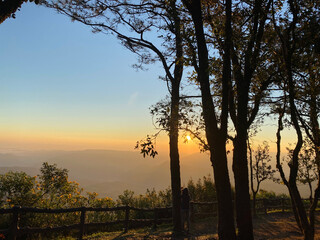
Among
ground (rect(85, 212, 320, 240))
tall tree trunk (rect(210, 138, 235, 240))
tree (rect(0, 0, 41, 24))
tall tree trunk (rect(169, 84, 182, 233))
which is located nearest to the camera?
tall tree trunk (rect(210, 138, 235, 240))

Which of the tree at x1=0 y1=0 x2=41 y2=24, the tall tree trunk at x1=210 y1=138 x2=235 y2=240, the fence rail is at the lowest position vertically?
the fence rail

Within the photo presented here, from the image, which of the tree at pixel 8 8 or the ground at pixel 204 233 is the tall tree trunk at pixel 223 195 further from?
the tree at pixel 8 8

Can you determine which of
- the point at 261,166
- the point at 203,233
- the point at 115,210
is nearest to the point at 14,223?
the point at 115,210

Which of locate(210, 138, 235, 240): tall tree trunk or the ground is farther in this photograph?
the ground

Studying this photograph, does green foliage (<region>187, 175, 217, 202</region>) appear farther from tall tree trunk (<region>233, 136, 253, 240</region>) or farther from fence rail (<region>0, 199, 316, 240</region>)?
tall tree trunk (<region>233, 136, 253, 240</region>)

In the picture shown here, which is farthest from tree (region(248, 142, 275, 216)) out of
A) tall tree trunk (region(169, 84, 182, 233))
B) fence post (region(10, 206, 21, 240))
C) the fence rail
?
fence post (region(10, 206, 21, 240))

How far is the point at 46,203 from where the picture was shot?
12789 mm

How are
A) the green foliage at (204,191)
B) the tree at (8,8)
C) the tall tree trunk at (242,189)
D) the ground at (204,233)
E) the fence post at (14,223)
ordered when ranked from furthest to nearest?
the green foliage at (204,191) → the ground at (204,233) → the tree at (8,8) → the fence post at (14,223) → the tall tree trunk at (242,189)

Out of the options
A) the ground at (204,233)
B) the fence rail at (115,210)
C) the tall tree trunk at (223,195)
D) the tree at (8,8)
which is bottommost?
the ground at (204,233)

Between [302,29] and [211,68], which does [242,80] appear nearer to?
[211,68]

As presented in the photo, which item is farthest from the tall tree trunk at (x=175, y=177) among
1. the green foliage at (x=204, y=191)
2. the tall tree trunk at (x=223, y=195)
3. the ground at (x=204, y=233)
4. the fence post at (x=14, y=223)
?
the green foliage at (x=204, y=191)

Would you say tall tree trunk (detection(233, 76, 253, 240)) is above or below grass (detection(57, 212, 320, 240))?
above

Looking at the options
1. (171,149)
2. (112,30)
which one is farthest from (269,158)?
(112,30)

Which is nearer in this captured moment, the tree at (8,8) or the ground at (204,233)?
the tree at (8,8)
